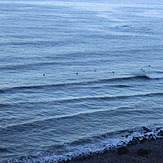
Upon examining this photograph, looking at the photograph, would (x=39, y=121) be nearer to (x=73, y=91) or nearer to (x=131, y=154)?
(x=73, y=91)

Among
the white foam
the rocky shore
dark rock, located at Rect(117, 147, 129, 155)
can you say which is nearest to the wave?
the rocky shore

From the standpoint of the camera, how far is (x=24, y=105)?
144 feet

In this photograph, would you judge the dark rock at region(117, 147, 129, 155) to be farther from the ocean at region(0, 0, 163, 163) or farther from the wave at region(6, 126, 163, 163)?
the ocean at region(0, 0, 163, 163)

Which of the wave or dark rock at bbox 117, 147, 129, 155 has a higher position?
dark rock at bbox 117, 147, 129, 155

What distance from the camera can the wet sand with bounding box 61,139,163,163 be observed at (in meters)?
30.3

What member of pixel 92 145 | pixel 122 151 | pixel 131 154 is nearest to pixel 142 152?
pixel 131 154

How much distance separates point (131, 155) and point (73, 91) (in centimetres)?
2019

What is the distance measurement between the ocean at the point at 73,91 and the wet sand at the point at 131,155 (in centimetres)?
162

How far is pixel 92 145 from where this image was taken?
34.8m

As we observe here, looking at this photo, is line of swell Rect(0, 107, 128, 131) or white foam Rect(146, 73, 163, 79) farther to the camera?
white foam Rect(146, 73, 163, 79)

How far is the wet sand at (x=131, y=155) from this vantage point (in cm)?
3030

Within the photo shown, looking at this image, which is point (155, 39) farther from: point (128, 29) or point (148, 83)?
point (148, 83)

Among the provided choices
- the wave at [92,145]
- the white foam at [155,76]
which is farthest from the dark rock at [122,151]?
the white foam at [155,76]

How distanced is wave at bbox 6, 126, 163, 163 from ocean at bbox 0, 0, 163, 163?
104 mm
